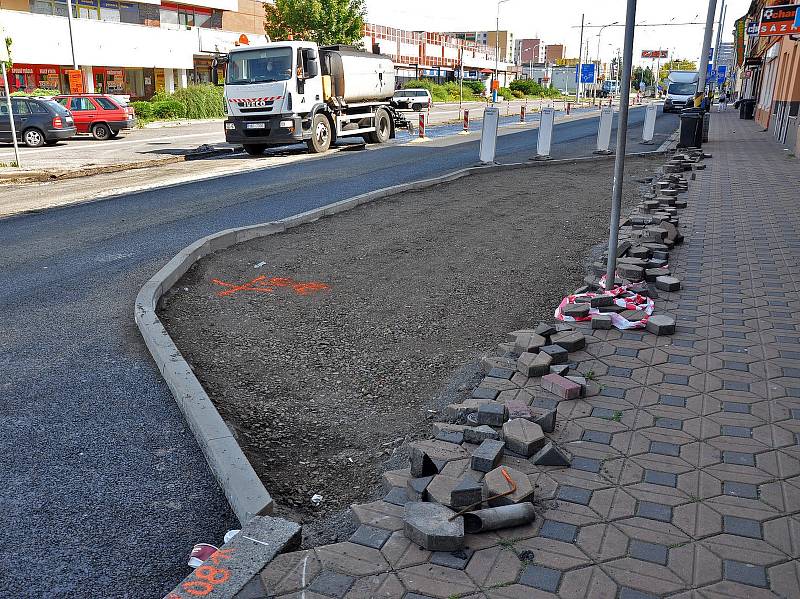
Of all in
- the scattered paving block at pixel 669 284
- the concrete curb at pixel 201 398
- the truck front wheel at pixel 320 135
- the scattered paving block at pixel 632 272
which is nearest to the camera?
the concrete curb at pixel 201 398

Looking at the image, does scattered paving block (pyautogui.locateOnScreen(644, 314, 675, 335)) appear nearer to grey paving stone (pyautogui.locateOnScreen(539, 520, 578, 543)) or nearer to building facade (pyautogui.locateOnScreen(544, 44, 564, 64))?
grey paving stone (pyautogui.locateOnScreen(539, 520, 578, 543))

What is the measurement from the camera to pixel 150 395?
457 centimetres

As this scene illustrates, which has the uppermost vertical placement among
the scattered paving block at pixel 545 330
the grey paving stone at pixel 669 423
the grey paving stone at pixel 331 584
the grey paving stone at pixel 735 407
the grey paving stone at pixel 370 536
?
the scattered paving block at pixel 545 330

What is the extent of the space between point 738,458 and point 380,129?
23.3 meters

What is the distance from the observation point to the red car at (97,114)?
27.1 m

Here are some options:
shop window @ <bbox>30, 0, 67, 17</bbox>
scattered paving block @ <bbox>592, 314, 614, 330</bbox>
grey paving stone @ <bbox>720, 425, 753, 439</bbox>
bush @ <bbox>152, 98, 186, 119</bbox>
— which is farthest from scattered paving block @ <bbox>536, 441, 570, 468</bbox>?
shop window @ <bbox>30, 0, 67, 17</bbox>

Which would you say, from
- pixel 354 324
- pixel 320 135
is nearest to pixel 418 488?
pixel 354 324

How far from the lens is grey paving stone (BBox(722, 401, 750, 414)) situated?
163 inches

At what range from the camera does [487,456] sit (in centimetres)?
342

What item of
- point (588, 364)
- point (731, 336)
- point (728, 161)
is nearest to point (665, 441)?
point (588, 364)

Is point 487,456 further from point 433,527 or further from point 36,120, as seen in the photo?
point 36,120

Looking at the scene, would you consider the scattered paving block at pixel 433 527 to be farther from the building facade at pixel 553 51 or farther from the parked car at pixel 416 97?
the building facade at pixel 553 51

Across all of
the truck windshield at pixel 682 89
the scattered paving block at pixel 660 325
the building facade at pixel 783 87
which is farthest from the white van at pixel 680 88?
the scattered paving block at pixel 660 325

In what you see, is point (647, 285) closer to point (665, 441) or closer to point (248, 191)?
point (665, 441)
